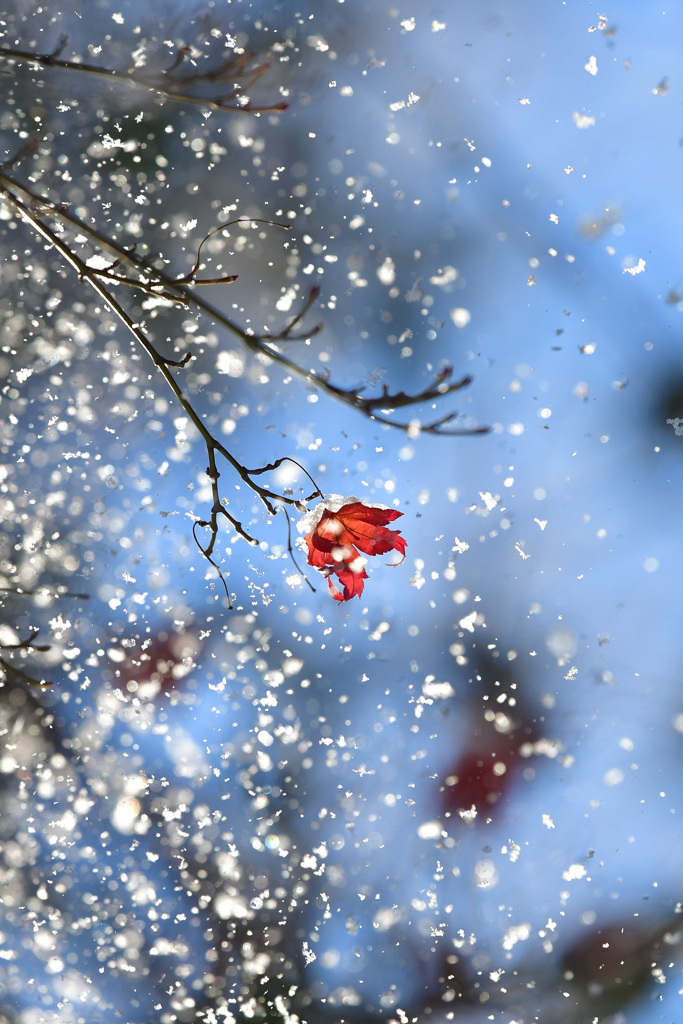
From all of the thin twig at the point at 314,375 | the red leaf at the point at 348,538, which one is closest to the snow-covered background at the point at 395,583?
the red leaf at the point at 348,538

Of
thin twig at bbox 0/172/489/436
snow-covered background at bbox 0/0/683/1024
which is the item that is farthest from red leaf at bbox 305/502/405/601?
snow-covered background at bbox 0/0/683/1024

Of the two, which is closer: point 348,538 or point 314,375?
point 314,375

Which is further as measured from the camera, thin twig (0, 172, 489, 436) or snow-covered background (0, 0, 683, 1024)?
snow-covered background (0, 0, 683, 1024)

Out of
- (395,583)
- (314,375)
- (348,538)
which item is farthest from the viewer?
(395,583)

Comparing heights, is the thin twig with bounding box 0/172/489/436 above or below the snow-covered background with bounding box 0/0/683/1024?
below

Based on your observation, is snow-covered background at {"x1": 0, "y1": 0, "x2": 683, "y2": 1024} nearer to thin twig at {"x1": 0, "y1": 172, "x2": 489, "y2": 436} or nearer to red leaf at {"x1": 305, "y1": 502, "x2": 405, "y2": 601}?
red leaf at {"x1": 305, "y1": 502, "x2": 405, "y2": 601}

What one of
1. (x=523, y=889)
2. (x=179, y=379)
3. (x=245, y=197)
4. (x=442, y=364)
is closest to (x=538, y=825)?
(x=523, y=889)

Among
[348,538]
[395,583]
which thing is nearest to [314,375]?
[348,538]

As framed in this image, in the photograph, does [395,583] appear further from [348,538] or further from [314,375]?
[314,375]

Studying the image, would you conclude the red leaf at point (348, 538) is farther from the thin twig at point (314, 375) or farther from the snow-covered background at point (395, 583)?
the snow-covered background at point (395, 583)
